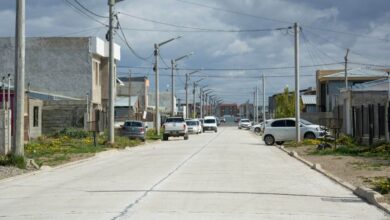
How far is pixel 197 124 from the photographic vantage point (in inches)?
2894

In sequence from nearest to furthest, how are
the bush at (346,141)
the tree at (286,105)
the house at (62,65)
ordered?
the bush at (346,141)
the house at (62,65)
the tree at (286,105)

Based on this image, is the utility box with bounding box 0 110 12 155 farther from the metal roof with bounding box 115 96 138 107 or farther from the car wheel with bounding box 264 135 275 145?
the metal roof with bounding box 115 96 138 107

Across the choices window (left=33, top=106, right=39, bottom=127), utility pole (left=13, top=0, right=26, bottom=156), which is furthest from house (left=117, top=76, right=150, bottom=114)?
utility pole (left=13, top=0, right=26, bottom=156)

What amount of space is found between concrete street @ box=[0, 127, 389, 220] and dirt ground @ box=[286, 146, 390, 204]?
733mm

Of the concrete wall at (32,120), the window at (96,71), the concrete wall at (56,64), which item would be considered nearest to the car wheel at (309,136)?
the concrete wall at (32,120)

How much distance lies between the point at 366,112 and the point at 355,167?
13.8 meters

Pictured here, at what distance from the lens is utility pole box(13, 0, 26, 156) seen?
72.7ft

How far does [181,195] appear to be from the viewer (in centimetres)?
1412

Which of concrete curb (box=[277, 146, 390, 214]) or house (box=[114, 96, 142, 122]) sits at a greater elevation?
house (box=[114, 96, 142, 122])

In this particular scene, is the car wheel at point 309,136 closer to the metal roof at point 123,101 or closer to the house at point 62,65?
the house at point 62,65

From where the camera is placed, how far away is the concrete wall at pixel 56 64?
5425 cm

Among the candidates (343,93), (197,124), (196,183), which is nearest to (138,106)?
(197,124)

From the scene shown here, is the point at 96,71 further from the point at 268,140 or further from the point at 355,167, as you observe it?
the point at 355,167

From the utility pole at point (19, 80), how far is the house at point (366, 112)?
16.5 m
